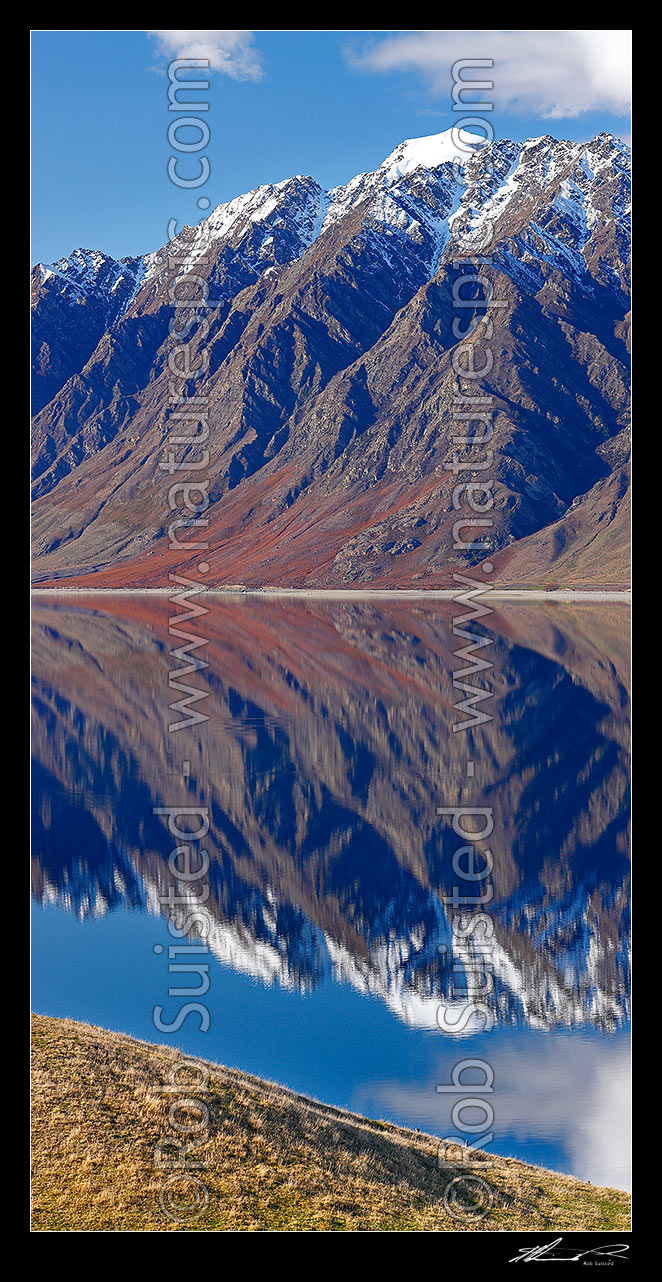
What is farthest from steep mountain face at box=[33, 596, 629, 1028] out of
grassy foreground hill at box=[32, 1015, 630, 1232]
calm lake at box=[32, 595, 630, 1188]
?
grassy foreground hill at box=[32, 1015, 630, 1232]

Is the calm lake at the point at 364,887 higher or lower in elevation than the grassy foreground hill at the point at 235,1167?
higher

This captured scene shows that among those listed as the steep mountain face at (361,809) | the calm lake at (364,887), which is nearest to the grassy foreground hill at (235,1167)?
the calm lake at (364,887)

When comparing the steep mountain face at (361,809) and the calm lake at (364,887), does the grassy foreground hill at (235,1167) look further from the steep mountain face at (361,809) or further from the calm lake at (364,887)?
the steep mountain face at (361,809)

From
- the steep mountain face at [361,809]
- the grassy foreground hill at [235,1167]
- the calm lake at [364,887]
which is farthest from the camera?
the steep mountain face at [361,809]

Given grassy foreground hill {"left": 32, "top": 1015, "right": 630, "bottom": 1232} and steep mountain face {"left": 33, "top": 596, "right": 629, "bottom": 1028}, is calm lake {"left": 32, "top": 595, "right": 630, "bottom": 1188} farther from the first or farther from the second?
grassy foreground hill {"left": 32, "top": 1015, "right": 630, "bottom": 1232}

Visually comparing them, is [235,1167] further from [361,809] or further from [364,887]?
[361,809]
